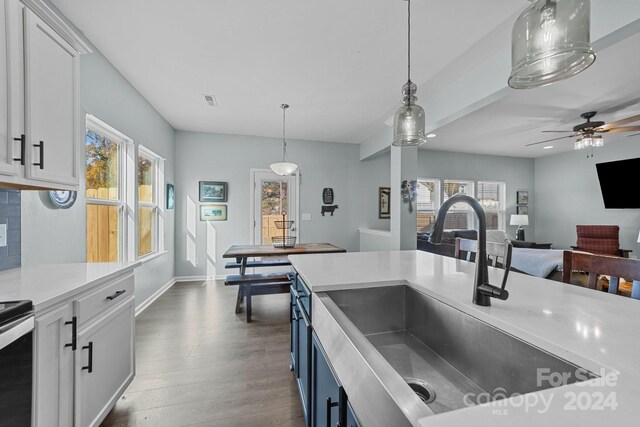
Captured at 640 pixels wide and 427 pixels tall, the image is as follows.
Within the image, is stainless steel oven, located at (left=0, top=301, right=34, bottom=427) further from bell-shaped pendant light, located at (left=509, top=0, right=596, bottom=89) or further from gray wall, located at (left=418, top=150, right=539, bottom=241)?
gray wall, located at (left=418, top=150, right=539, bottom=241)

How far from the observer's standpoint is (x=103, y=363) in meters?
1.50

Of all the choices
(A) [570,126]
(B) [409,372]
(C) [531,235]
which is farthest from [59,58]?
(C) [531,235]

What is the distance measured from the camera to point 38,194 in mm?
1877

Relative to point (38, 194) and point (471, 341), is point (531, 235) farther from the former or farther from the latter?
point (38, 194)

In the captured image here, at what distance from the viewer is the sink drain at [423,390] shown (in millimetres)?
982

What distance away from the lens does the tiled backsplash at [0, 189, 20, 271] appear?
1608mm

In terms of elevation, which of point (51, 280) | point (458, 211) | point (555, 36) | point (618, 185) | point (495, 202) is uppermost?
point (555, 36)

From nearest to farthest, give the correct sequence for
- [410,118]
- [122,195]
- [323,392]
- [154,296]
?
[323,392] < [410,118] < [122,195] < [154,296]

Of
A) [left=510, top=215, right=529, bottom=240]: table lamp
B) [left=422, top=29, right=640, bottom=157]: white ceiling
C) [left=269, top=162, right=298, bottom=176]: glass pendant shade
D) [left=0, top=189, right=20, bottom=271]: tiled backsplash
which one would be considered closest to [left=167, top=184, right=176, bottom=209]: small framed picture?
[left=269, top=162, right=298, bottom=176]: glass pendant shade

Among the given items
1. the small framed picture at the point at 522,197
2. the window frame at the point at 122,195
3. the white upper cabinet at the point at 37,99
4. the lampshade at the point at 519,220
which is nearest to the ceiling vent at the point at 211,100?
the window frame at the point at 122,195

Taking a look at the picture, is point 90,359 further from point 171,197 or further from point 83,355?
point 171,197

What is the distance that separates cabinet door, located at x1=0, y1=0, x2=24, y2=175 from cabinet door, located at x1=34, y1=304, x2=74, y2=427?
28.0 inches

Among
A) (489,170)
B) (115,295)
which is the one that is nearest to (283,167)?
(115,295)

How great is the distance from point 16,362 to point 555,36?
2273 millimetres
